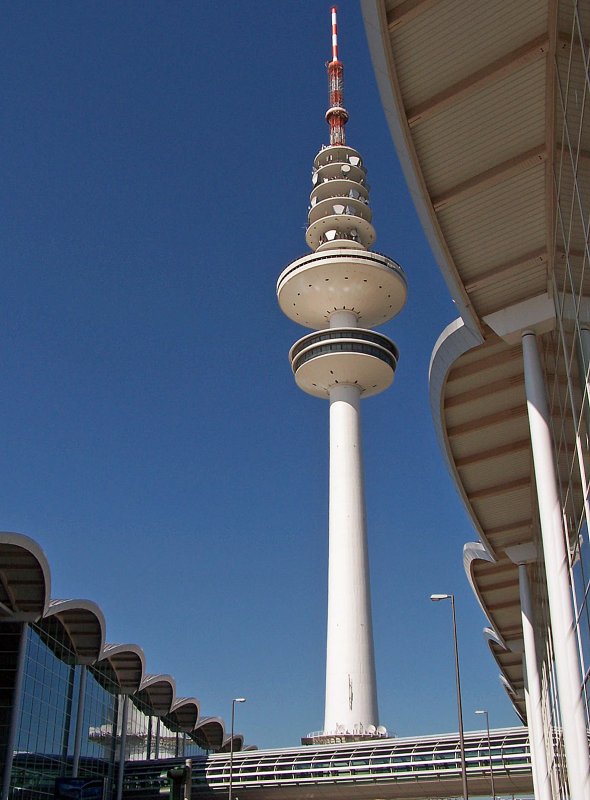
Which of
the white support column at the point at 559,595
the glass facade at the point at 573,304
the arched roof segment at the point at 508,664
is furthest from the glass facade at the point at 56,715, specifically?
the glass facade at the point at 573,304

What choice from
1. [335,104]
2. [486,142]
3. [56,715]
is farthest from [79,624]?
[335,104]

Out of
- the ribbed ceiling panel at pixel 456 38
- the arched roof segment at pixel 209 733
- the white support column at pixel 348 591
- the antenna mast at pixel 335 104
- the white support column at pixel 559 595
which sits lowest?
the white support column at pixel 559 595

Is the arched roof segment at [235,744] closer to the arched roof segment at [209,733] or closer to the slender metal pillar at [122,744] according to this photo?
the arched roof segment at [209,733]

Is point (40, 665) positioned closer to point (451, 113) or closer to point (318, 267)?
point (451, 113)

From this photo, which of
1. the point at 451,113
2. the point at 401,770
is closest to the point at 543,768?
the point at 451,113

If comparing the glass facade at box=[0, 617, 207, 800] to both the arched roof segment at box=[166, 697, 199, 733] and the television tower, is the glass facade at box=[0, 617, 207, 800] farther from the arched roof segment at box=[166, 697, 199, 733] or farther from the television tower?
the television tower

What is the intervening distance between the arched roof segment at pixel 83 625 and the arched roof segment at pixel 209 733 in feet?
97.6

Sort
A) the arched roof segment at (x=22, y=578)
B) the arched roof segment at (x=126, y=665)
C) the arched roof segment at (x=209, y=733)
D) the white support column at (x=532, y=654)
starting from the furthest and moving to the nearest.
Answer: the arched roof segment at (x=209, y=733)
the arched roof segment at (x=126, y=665)
the arched roof segment at (x=22, y=578)
the white support column at (x=532, y=654)

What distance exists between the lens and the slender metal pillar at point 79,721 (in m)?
52.5

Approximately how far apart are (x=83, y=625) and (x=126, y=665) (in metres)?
10.1

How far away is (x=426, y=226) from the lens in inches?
631

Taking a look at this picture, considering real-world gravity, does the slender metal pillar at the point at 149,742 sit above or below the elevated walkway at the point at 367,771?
above

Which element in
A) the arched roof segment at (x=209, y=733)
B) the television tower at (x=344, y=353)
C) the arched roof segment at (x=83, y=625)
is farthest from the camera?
the arched roof segment at (x=209, y=733)

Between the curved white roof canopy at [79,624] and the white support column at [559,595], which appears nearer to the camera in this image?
the white support column at [559,595]
